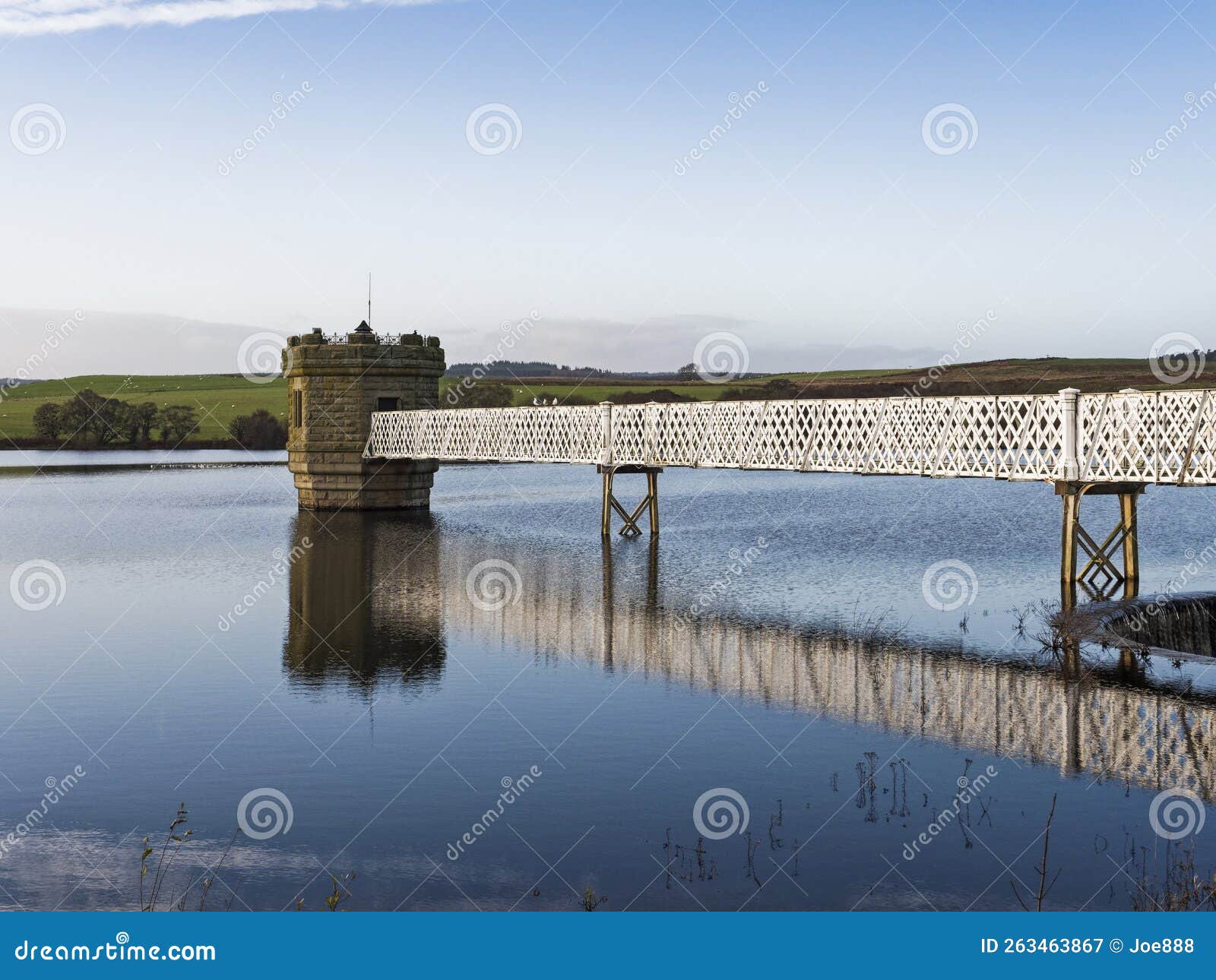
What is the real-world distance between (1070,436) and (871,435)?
7102 mm

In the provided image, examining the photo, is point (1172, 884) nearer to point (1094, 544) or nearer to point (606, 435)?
point (1094, 544)

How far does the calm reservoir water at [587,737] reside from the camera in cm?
1233

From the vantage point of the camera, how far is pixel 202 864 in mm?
12641

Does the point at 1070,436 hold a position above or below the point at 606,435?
below

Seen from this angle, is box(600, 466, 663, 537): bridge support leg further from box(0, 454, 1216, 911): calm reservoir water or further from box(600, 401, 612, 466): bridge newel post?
box(0, 454, 1216, 911): calm reservoir water

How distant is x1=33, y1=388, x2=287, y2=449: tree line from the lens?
418ft

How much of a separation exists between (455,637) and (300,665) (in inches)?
147

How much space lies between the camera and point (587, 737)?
693 inches

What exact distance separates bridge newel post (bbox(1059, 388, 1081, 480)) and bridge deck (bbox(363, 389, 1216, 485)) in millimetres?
26

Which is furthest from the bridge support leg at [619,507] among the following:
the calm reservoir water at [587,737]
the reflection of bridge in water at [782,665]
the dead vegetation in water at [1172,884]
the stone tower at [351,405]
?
the dead vegetation in water at [1172,884]

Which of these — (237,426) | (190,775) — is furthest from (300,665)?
(237,426)

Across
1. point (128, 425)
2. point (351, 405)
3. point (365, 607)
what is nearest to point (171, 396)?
point (128, 425)

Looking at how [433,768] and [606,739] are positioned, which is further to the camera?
[606,739]

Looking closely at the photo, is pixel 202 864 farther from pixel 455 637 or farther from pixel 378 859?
pixel 455 637
